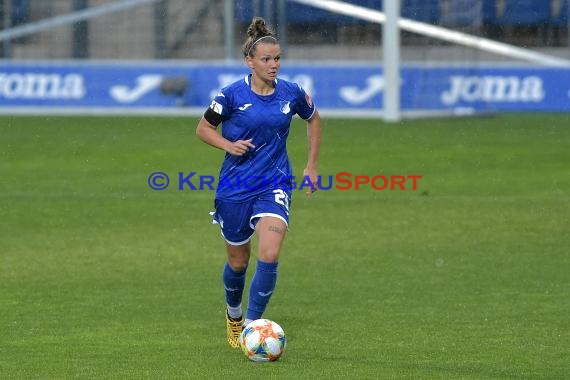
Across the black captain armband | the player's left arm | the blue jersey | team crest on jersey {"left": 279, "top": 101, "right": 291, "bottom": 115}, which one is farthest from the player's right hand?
the player's left arm

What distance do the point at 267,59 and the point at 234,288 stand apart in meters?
1.46

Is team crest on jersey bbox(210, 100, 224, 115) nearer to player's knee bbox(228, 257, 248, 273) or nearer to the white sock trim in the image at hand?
player's knee bbox(228, 257, 248, 273)

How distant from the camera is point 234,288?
28.6ft

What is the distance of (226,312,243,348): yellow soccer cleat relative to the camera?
8626 mm

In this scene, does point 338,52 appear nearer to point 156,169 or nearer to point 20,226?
point 156,169

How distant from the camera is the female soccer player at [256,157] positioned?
837cm

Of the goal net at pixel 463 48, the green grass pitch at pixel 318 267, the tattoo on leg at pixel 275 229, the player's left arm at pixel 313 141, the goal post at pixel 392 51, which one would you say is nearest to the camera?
the green grass pitch at pixel 318 267

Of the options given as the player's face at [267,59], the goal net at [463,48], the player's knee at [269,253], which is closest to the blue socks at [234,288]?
the player's knee at [269,253]

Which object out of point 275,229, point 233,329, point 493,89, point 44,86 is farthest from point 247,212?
point 44,86

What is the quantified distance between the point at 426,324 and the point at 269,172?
1613 millimetres

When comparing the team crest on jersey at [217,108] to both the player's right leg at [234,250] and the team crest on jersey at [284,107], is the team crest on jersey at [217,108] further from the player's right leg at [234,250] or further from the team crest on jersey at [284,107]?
the player's right leg at [234,250]

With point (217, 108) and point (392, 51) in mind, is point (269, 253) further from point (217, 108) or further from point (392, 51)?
point (392, 51)

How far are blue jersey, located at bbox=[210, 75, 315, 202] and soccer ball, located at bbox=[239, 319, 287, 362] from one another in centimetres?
87

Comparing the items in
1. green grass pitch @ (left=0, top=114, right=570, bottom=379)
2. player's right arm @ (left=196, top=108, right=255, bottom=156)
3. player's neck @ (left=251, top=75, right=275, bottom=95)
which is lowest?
green grass pitch @ (left=0, top=114, right=570, bottom=379)
